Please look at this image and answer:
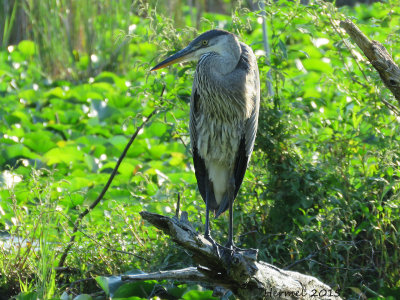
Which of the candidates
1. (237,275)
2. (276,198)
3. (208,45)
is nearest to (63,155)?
(276,198)

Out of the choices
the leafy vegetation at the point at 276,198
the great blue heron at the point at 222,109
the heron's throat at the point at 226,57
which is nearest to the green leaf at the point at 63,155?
the leafy vegetation at the point at 276,198

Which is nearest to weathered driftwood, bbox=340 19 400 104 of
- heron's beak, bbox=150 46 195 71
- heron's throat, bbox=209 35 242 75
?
heron's throat, bbox=209 35 242 75

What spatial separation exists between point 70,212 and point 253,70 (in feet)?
6.58

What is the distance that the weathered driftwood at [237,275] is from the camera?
3252 millimetres

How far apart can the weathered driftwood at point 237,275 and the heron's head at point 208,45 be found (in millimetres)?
1140

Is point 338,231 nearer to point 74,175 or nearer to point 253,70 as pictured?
point 253,70

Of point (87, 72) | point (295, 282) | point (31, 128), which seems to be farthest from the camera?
point (87, 72)

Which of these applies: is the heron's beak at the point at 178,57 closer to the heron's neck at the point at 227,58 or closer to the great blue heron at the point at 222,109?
the great blue heron at the point at 222,109

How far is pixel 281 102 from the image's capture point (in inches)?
181

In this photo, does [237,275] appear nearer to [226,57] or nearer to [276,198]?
[276,198]

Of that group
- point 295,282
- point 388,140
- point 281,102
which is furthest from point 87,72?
point 295,282

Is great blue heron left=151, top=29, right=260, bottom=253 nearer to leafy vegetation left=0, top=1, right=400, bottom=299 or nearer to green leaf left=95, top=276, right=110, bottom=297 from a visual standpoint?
leafy vegetation left=0, top=1, right=400, bottom=299

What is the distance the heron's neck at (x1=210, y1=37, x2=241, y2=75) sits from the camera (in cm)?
397

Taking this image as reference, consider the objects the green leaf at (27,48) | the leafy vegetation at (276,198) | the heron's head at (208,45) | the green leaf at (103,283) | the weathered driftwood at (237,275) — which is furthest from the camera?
the green leaf at (27,48)
